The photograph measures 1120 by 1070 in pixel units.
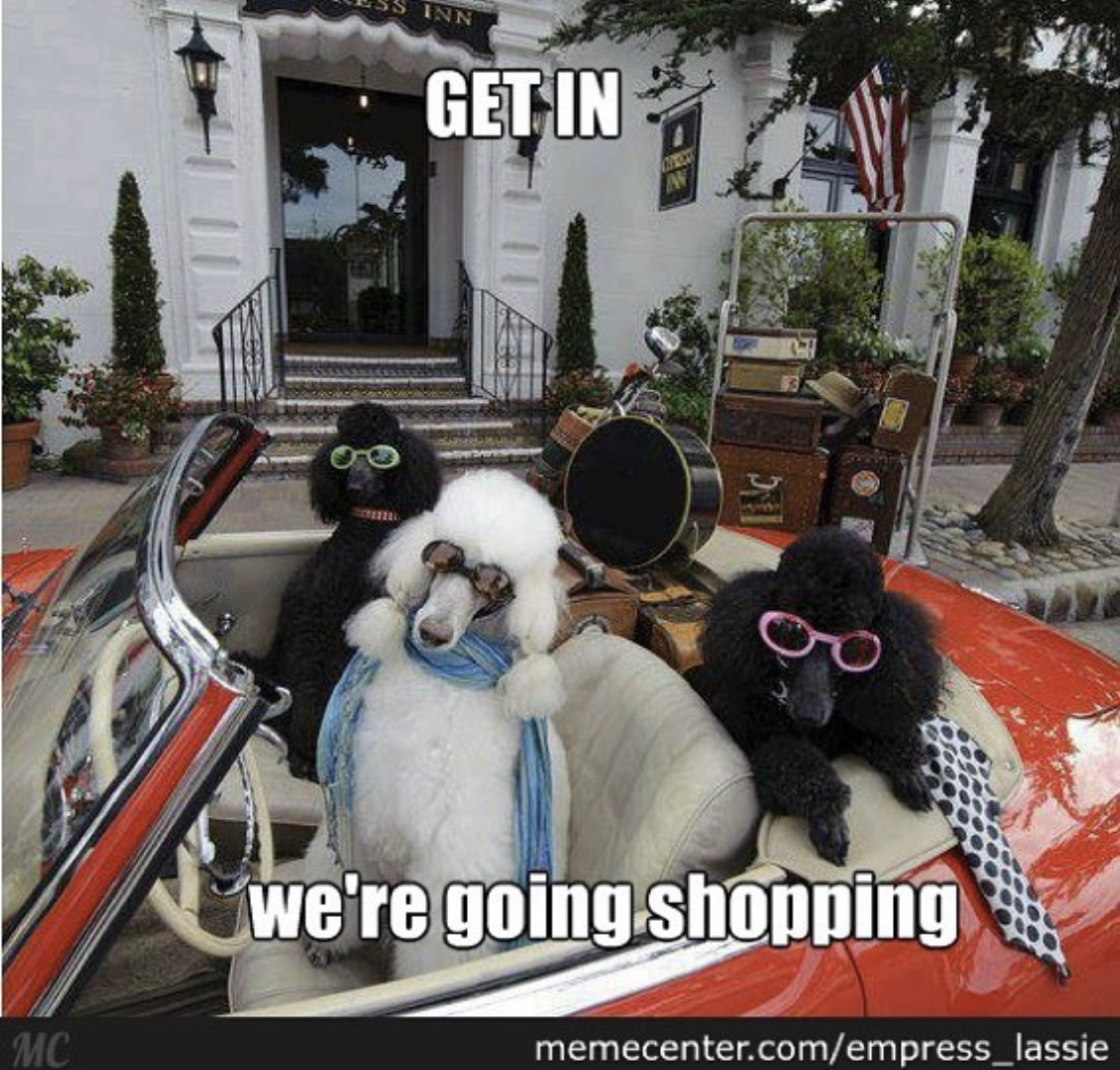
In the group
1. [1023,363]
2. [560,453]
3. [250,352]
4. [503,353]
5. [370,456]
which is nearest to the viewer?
[370,456]

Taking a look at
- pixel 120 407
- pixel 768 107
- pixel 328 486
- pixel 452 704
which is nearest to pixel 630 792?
pixel 452 704

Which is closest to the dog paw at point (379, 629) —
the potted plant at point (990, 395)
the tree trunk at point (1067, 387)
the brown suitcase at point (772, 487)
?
the brown suitcase at point (772, 487)

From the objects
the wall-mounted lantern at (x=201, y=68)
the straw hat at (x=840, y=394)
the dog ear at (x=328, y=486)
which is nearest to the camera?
the dog ear at (x=328, y=486)

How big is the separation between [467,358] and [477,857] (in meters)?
7.78

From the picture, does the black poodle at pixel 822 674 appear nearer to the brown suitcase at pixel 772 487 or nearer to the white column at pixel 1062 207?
the brown suitcase at pixel 772 487

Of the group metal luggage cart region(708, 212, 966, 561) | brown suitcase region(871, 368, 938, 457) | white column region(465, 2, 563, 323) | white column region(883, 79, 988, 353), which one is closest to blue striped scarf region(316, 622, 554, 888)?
metal luggage cart region(708, 212, 966, 561)

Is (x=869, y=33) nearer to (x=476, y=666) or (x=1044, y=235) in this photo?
(x=476, y=666)

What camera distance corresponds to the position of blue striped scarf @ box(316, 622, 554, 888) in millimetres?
1499

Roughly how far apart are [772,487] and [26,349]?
19.5ft

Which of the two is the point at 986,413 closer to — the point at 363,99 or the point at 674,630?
the point at 363,99

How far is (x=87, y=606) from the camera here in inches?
59.9

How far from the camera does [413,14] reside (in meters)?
7.61

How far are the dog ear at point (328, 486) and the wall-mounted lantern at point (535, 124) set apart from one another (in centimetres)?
647

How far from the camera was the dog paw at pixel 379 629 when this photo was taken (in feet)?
4.95
